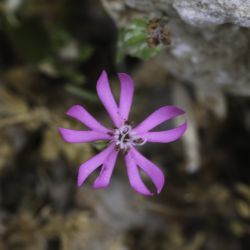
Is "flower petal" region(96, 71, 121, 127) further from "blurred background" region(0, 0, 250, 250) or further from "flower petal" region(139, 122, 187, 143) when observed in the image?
"blurred background" region(0, 0, 250, 250)

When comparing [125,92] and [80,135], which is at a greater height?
[125,92]

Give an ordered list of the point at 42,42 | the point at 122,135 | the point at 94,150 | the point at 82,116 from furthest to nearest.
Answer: the point at 42,42 → the point at 94,150 → the point at 122,135 → the point at 82,116

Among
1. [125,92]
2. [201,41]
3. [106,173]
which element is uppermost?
[201,41]

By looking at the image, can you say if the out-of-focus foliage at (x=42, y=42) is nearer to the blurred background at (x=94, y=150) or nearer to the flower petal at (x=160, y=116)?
the blurred background at (x=94, y=150)

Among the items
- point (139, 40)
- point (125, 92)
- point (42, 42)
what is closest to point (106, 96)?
point (125, 92)

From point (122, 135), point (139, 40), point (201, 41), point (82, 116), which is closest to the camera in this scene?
point (82, 116)

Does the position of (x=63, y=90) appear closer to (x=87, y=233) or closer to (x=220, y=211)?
(x=87, y=233)

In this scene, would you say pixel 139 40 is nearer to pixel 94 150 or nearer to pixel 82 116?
pixel 82 116
